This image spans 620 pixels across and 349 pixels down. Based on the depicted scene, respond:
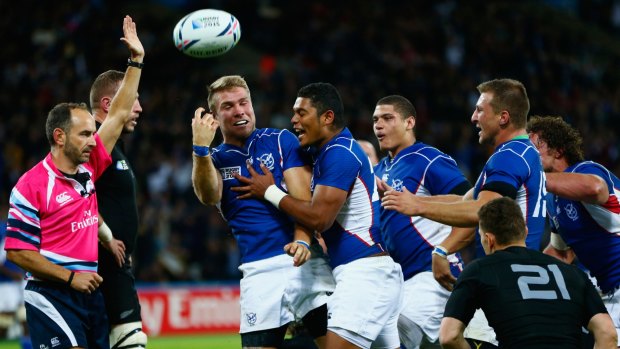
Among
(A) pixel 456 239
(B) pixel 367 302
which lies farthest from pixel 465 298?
(A) pixel 456 239

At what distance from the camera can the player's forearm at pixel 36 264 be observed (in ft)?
21.5

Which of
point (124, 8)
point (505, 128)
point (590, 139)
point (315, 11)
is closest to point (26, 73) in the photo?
point (124, 8)

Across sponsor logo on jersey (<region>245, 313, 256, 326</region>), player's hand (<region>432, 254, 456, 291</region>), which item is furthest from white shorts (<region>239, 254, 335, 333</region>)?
player's hand (<region>432, 254, 456, 291</region>)

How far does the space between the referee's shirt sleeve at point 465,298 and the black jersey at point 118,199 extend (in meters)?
3.07

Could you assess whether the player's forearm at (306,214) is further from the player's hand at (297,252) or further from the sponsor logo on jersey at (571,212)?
the sponsor logo on jersey at (571,212)

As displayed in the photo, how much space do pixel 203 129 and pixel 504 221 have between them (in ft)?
7.69

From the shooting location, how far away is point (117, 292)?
7.41 metres

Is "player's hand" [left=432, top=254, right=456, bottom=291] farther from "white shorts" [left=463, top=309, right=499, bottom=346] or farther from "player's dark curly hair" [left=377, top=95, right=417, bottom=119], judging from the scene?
"player's dark curly hair" [left=377, top=95, right=417, bottom=119]

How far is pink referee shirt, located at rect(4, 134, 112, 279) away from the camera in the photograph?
662 cm

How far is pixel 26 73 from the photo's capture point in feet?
65.1

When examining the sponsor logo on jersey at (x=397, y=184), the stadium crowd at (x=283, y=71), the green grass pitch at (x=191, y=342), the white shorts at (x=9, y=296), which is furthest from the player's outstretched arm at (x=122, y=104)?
the white shorts at (x=9, y=296)

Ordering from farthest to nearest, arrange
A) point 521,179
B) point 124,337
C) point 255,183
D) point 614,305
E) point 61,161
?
point 614,305 < point 124,337 < point 255,183 < point 61,161 < point 521,179

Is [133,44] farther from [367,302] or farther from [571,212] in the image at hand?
[571,212]

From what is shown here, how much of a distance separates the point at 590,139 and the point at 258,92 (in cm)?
823
